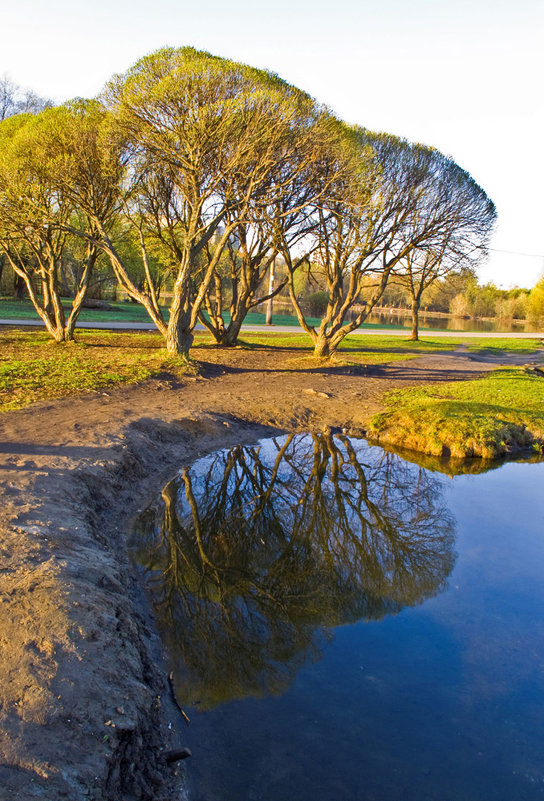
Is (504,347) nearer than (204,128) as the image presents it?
No

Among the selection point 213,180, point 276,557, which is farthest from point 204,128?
point 276,557

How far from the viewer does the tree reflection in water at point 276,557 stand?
453cm

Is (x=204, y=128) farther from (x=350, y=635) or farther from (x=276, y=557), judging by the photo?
(x=350, y=635)

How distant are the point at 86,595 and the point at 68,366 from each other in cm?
1039

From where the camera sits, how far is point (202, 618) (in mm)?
4945

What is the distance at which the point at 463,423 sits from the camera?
36.8 ft

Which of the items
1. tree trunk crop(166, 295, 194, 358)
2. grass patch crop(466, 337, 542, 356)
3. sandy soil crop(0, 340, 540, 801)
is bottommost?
sandy soil crop(0, 340, 540, 801)

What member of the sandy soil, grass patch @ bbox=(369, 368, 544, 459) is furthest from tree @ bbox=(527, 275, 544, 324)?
the sandy soil

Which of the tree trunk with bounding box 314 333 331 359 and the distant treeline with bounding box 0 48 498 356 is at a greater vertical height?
the distant treeline with bounding box 0 48 498 356

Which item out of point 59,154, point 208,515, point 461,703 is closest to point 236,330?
point 59,154

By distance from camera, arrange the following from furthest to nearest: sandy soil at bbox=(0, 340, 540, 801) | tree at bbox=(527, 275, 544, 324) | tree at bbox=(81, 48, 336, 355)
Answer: tree at bbox=(527, 275, 544, 324), tree at bbox=(81, 48, 336, 355), sandy soil at bbox=(0, 340, 540, 801)

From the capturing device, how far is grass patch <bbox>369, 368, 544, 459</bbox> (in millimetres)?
10727

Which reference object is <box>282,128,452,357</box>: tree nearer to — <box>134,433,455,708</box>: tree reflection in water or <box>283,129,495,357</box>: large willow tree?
<box>283,129,495,357</box>: large willow tree

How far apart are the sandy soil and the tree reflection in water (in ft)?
1.16
